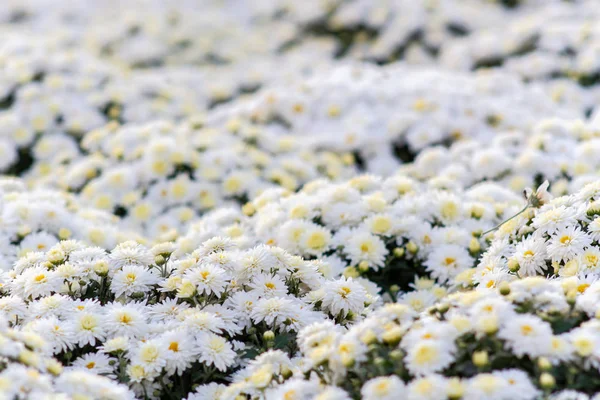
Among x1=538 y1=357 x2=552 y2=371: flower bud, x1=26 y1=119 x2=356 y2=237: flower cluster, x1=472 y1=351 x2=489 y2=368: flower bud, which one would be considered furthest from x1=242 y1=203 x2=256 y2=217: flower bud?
x1=538 y1=357 x2=552 y2=371: flower bud

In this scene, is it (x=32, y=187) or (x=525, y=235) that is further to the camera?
(x=32, y=187)

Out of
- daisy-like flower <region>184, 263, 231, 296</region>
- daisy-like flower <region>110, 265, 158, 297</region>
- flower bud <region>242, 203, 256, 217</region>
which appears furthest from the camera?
flower bud <region>242, 203, 256, 217</region>

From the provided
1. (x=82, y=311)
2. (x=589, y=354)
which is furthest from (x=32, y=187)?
(x=589, y=354)

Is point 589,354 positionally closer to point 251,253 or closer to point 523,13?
point 251,253

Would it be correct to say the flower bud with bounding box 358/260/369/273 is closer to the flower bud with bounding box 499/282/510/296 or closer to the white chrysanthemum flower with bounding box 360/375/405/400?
the flower bud with bounding box 499/282/510/296

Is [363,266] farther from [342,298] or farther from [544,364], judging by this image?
[544,364]

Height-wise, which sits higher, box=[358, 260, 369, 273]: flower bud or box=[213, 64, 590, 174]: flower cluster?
box=[358, 260, 369, 273]: flower bud
